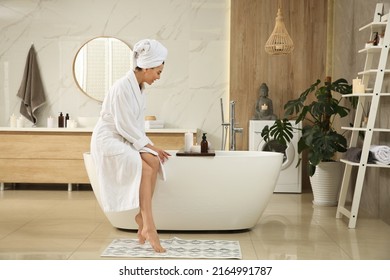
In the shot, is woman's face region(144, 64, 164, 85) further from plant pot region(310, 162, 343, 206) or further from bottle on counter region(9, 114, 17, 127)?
bottle on counter region(9, 114, 17, 127)

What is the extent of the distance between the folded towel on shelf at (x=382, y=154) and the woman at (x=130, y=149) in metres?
1.78

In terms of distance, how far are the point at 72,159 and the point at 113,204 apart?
3.01 m

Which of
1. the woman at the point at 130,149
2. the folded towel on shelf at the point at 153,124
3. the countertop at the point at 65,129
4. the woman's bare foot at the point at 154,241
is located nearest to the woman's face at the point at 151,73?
the woman at the point at 130,149

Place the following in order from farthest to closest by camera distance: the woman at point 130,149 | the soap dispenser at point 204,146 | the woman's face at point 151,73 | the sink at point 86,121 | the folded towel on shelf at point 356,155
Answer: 1. the sink at point 86,121
2. the folded towel on shelf at point 356,155
3. the soap dispenser at point 204,146
4. the woman's face at point 151,73
5. the woman at point 130,149

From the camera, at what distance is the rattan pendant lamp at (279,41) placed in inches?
259

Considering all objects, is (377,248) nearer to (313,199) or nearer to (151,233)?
(151,233)

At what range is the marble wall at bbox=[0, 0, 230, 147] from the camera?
749 centimetres

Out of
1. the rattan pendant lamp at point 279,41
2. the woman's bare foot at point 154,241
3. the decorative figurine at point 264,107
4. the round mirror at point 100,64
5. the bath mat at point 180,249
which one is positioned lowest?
the bath mat at point 180,249

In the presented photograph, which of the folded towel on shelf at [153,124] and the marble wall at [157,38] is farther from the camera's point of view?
the marble wall at [157,38]

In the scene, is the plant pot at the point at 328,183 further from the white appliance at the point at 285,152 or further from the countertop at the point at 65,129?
the countertop at the point at 65,129

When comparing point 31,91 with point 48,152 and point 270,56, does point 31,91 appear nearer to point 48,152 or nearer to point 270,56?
point 48,152

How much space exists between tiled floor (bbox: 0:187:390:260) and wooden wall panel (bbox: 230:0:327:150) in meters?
1.61

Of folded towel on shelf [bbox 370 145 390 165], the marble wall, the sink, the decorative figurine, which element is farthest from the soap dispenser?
the sink
